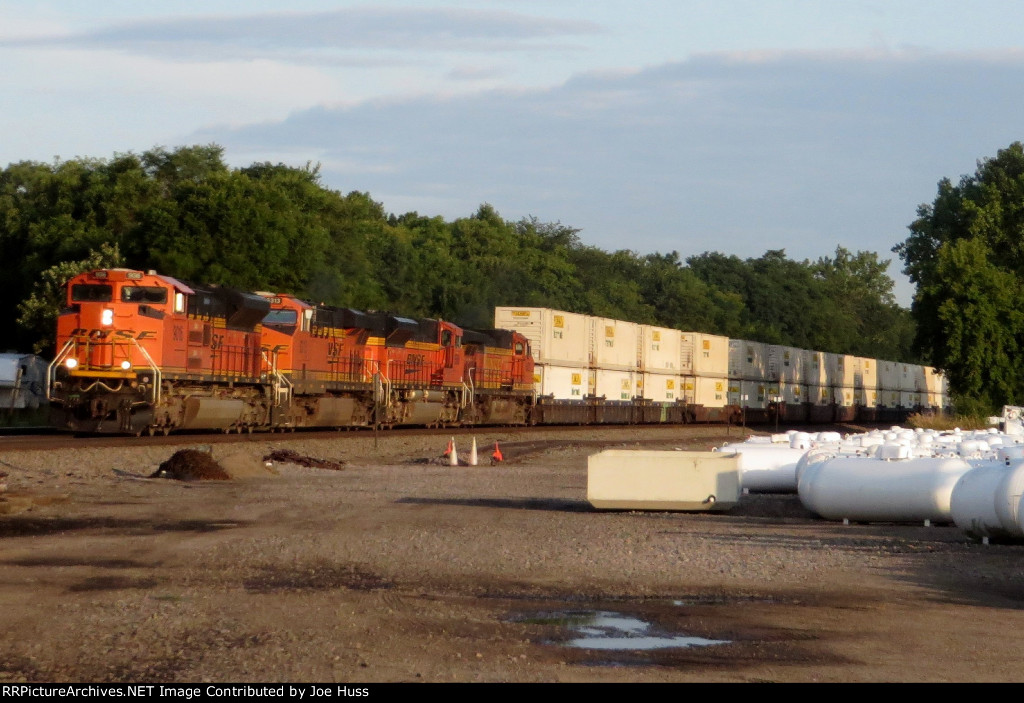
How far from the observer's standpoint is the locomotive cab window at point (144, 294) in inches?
1093

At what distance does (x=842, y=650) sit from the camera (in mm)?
7844

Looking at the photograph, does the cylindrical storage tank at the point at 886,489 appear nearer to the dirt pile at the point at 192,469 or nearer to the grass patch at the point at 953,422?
the dirt pile at the point at 192,469

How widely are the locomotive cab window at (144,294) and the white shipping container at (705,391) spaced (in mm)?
30125

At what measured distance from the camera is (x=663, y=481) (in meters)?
16.2

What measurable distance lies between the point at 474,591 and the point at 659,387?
4244cm

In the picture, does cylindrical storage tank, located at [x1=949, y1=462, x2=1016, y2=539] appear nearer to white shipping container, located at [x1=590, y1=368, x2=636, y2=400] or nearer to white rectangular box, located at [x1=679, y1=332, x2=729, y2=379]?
white shipping container, located at [x1=590, y1=368, x2=636, y2=400]

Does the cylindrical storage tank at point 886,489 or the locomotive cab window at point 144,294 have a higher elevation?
the locomotive cab window at point 144,294

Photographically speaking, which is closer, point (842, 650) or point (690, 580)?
point (842, 650)

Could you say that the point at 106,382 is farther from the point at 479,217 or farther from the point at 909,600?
the point at 479,217

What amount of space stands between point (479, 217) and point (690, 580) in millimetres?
104694

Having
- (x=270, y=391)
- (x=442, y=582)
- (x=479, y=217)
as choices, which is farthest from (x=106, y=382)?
(x=479, y=217)

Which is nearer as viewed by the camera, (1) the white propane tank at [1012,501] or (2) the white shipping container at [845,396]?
(1) the white propane tank at [1012,501]

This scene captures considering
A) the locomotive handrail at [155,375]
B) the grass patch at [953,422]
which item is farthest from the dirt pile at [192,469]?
the grass patch at [953,422]

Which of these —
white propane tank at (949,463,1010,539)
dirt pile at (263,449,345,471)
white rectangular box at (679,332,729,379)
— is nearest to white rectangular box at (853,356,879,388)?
white rectangular box at (679,332,729,379)
